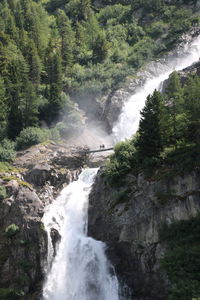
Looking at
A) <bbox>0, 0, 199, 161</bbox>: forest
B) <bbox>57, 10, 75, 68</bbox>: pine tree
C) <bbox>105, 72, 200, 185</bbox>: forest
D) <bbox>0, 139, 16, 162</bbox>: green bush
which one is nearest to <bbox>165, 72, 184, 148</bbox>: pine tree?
<bbox>105, 72, 200, 185</bbox>: forest

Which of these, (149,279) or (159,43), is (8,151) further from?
(159,43)

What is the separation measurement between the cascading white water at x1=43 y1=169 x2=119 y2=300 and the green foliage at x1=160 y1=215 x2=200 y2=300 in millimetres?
7094

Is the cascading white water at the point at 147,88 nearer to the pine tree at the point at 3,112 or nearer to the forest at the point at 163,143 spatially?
the pine tree at the point at 3,112

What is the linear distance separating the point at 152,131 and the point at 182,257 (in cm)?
1313

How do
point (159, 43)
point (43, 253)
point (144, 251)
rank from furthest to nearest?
point (159, 43), point (43, 253), point (144, 251)

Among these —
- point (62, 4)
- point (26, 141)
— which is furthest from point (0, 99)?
point (62, 4)

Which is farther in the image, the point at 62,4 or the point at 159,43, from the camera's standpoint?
the point at 62,4

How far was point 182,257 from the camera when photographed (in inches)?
1013

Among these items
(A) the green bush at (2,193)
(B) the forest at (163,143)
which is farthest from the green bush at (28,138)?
(B) the forest at (163,143)

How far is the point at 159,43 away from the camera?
81312mm

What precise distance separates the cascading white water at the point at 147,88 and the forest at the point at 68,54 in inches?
179

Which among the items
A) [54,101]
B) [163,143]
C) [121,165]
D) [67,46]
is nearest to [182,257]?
[163,143]

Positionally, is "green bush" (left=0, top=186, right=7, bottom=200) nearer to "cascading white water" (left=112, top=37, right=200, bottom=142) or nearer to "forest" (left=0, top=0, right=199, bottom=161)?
"forest" (left=0, top=0, right=199, bottom=161)

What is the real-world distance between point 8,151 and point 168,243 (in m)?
26.6
